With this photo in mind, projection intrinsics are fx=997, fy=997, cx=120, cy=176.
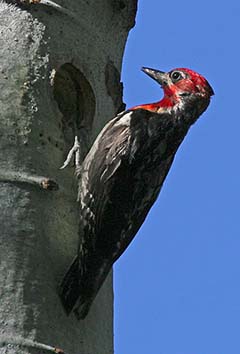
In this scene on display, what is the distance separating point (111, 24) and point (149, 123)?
50 centimetres

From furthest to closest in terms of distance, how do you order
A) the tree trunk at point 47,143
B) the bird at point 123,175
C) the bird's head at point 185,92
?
the bird's head at point 185,92 < the bird at point 123,175 < the tree trunk at point 47,143

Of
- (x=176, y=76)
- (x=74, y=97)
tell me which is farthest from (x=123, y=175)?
(x=176, y=76)

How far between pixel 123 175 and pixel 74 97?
40 centimetres

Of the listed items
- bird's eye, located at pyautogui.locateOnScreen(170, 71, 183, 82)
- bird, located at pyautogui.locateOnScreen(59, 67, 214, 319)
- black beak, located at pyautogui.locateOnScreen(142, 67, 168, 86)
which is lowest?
bird, located at pyautogui.locateOnScreen(59, 67, 214, 319)

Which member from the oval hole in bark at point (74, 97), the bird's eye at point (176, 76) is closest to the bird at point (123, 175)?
the bird's eye at point (176, 76)

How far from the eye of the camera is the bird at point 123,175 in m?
3.78

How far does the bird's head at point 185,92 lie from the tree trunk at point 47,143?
544 mm

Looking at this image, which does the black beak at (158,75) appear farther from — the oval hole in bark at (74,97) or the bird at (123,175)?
the oval hole in bark at (74,97)

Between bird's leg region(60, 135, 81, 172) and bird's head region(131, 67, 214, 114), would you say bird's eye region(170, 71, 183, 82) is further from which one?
bird's leg region(60, 135, 81, 172)

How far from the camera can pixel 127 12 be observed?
475 cm

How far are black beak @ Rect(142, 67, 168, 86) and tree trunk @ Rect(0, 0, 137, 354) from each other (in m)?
0.64

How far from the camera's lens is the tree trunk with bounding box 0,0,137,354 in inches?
136

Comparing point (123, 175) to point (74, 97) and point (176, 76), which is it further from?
point (176, 76)

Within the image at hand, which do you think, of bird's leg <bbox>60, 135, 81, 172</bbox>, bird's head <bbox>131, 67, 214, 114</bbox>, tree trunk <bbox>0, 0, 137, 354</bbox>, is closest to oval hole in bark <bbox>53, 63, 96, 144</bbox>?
tree trunk <bbox>0, 0, 137, 354</bbox>
